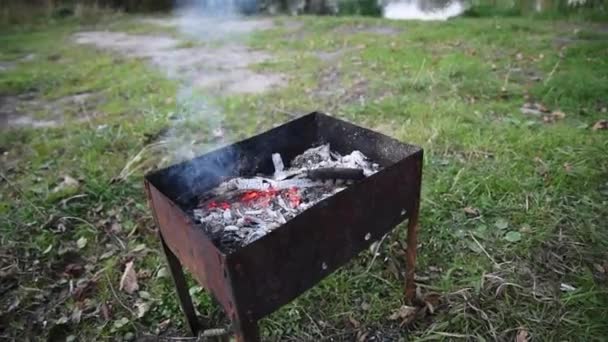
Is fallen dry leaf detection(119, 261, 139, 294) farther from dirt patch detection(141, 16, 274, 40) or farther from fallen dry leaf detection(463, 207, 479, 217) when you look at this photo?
dirt patch detection(141, 16, 274, 40)

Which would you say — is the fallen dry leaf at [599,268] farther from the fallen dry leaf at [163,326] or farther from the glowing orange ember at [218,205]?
the fallen dry leaf at [163,326]

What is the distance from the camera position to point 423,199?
2.85 metres

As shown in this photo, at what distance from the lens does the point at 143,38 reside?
8.12 m

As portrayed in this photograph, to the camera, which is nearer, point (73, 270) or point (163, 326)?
point (163, 326)

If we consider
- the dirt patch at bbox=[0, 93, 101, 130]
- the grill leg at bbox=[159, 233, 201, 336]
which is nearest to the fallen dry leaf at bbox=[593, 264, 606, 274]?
the grill leg at bbox=[159, 233, 201, 336]

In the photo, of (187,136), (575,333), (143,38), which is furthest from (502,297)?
(143,38)

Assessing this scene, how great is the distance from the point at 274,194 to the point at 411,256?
0.80 metres

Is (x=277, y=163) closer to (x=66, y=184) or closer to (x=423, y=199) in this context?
(x=423, y=199)

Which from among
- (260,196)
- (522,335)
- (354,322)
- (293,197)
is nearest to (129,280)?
(260,196)

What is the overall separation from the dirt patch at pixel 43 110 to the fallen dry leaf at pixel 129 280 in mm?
2750

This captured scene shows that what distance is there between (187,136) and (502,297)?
3241 millimetres

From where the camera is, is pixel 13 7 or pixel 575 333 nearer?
pixel 575 333

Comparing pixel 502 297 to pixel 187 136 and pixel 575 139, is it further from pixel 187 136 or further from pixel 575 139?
pixel 187 136

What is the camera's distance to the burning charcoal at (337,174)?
72.2 inches
